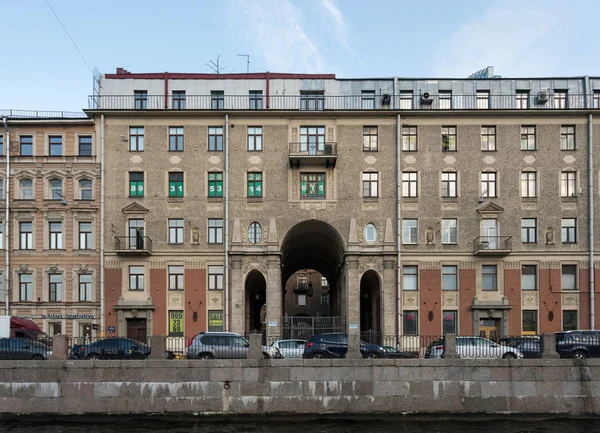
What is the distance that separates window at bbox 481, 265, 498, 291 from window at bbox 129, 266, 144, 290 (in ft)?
75.1

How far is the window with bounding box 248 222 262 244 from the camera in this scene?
126 feet

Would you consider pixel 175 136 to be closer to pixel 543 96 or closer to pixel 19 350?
pixel 19 350

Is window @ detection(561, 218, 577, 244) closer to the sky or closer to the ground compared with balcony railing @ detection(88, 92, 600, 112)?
closer to the ground

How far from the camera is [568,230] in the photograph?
38.3m

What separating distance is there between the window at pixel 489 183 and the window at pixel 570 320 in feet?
30.2

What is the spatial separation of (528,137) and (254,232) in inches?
782

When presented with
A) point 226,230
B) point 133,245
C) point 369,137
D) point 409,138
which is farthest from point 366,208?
point 133,245

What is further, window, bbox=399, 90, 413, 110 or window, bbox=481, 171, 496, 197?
window, bbox=399, 90, 413, 110

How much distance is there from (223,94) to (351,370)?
79.4 feet

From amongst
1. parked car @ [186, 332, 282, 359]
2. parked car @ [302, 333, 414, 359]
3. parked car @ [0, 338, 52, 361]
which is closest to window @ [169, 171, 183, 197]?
parked car @ [186, 332, 282, 359]

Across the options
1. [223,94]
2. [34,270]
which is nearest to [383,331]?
[223,94]

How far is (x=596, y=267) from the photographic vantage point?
124 feet

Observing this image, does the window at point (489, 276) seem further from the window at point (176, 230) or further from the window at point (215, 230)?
the window at point (176, 230)

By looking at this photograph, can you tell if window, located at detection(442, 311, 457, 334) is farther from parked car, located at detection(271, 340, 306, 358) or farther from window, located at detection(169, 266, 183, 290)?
window, located at detection(169, 266, 183, 290)
